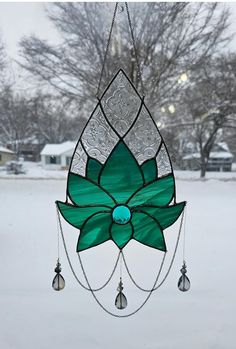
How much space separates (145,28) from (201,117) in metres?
1.51

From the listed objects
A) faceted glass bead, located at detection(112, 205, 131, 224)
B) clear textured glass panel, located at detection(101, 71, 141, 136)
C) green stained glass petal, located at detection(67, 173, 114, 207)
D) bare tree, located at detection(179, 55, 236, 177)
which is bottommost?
faceted glass bead, located at detection(112, 205, 131, 224)

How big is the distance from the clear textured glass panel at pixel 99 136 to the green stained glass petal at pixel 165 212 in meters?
0.18

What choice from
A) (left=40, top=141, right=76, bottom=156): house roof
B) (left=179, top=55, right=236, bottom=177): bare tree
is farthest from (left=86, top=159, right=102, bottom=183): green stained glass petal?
(left=40, top=141, right=76, bottom=156): house roof

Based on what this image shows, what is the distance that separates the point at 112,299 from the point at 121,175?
641 mm

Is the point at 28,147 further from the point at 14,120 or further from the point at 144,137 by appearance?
the point at 144,137

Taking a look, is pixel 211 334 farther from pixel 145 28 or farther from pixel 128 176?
pixel 145 28

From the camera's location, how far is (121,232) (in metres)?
0.83

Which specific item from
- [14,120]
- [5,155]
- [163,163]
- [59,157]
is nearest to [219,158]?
[59,157]

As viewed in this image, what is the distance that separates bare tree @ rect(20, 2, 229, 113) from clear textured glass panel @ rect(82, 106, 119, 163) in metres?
1.32

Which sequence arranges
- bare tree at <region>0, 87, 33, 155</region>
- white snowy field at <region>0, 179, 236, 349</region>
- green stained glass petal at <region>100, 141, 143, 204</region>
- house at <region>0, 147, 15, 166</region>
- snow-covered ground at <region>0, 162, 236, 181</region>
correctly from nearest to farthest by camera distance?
green stained glass petal at <region>100, 141, 143, 204</region> → white snowy field at <region>0, 179, 236, 349</region> → bare tree at <region>0, 87, 33, 155</region> → snow-covered ground at <region>0, 162, 236, 181</region> → house at <region>0, 147, 15, 166</region>

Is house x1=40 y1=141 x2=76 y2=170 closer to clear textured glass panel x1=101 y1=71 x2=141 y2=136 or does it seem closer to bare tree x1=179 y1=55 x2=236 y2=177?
bare tree x1=179 y1=55 x2=236 y2=177

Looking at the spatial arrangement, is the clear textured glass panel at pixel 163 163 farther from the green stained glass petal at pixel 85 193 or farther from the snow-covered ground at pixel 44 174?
the snow-covered ground at pixel 44 174

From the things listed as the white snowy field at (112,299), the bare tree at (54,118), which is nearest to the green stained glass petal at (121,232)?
the white snowy field at (112,299)

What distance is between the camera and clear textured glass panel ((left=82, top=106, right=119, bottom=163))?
82 cm
